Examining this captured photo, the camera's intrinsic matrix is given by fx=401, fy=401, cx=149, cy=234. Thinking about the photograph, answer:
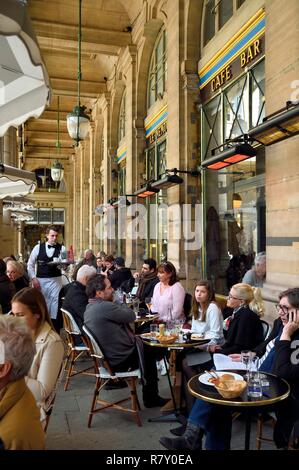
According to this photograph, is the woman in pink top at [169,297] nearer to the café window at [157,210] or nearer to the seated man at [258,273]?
the seated man at [258,273]

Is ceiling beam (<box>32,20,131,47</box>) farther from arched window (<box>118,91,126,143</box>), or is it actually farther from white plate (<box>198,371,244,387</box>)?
white plate (<box>198,371,244,387</box>)

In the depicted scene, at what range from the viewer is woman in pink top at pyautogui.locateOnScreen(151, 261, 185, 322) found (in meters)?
5.39

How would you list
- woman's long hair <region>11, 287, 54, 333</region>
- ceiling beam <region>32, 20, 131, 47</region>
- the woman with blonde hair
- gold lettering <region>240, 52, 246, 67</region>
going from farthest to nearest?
ceiling beam <region>32, 20, 131, 47</region> < gold lettering <region>240, 52, 246, 67</region> < the woman with blonde hair < woman's long hair <region>11, 287, 54, 333</region>

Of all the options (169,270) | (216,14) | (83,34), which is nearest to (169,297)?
(169,270)

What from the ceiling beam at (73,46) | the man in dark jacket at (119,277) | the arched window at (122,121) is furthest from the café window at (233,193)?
the arched window at (122,121)

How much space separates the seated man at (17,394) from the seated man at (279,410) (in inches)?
63.6

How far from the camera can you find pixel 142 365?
391cm

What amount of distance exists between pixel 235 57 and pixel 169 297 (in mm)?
4411

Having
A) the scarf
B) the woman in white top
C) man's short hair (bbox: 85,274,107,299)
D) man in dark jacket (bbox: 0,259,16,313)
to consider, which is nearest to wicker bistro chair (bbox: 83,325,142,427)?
Answer: man's short hair (bbox: 85,274,107,299)

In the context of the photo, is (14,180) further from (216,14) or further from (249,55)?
(216,14)

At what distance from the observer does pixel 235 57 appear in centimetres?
700

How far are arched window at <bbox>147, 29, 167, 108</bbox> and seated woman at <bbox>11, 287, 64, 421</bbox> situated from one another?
8.84 m
